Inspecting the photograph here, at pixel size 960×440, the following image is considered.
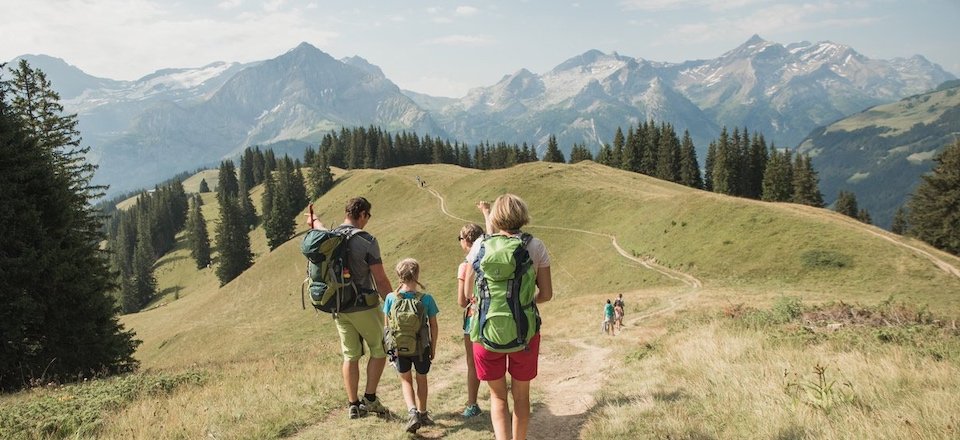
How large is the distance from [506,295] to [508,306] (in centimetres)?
13

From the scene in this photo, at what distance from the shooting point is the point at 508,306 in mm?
5871

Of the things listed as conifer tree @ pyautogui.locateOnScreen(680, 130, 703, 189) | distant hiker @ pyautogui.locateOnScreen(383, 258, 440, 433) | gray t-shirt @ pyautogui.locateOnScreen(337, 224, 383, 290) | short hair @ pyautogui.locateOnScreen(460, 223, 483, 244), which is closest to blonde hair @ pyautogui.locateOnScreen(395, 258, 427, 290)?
distant hiker @ pyautogui.locateOnScreen(383, 258, 440, 433)

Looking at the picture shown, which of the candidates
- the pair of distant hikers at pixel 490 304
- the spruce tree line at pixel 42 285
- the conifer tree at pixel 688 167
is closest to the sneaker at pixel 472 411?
the pair of distant hikers at pixel 490 304

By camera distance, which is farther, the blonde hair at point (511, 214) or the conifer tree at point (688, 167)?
the conifer tree at point (688, 167)

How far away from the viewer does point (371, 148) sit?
147500mm

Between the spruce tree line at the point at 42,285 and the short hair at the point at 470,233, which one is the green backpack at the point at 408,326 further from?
the spruce tree line at the point at 42,285

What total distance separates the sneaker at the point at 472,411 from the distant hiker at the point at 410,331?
801 millimetres

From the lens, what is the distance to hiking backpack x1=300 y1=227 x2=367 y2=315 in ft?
25.0

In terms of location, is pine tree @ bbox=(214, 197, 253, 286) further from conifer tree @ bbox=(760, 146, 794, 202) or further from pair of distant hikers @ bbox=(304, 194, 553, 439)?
conifer tree @ bbox=(760, 146, 794, 202)

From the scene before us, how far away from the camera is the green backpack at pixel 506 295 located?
229 inches

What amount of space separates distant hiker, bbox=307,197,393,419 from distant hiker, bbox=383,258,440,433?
28cm

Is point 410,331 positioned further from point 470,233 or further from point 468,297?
point 470,233

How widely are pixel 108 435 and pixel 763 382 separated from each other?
10448mm

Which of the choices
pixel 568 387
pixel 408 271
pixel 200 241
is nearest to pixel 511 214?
pixel 408 271
